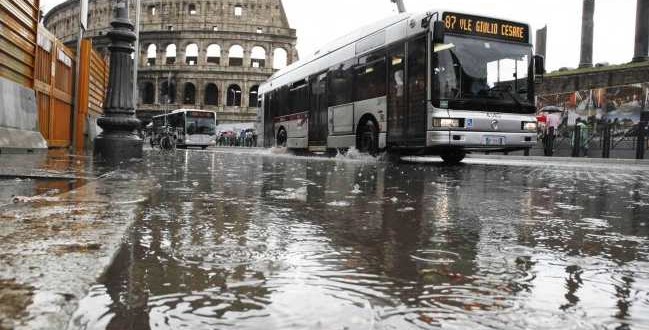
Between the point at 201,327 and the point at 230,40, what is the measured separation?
7549 cm

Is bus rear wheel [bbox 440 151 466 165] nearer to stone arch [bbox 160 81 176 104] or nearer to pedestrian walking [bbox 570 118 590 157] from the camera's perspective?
pedestrian walking [bbox 570 118 590 157]

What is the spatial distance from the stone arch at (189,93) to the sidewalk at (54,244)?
Answer: 72.0 m

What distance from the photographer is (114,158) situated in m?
8.02

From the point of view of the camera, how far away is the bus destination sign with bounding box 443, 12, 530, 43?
10.5m

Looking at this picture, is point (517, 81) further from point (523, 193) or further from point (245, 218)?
point (245, 218)

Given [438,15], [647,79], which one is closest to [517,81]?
[438,15]

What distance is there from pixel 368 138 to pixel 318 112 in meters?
2.62

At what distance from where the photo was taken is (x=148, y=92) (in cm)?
7450

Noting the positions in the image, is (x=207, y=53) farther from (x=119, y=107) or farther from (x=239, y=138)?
(x=119, y=107)

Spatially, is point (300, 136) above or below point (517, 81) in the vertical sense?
below

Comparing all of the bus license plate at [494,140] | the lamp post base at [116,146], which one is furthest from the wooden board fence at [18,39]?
the bus license plate at [494,140]

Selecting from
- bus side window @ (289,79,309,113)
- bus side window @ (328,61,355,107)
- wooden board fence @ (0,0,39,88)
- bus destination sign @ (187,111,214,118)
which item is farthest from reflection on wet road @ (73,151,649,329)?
Answer: bus destination sign @ (187,111,214,118)

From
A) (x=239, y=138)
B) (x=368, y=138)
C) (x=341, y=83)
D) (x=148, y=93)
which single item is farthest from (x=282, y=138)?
(x=148, y=93)

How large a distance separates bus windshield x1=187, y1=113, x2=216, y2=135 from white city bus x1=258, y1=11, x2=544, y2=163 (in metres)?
25.4
